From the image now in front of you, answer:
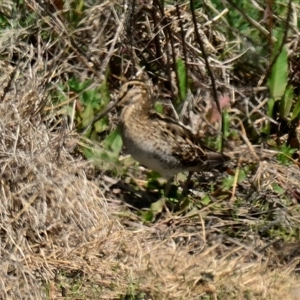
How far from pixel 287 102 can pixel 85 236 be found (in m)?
2.07

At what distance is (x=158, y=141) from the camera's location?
5863mm

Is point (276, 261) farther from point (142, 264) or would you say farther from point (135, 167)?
point (135, 167)

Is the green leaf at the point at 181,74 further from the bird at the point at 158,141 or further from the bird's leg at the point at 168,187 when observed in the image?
the bird's leg at the point at 168,187

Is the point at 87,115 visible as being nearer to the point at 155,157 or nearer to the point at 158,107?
the point at 155,157

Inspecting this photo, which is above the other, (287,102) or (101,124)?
(287,102)

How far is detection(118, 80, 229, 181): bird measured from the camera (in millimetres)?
5809

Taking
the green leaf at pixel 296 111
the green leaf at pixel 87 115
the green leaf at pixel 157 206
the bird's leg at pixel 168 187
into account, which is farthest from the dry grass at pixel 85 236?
the green leaf at pixel 296 111

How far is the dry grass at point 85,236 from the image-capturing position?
4.55 metres

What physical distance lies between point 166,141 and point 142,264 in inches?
49.7

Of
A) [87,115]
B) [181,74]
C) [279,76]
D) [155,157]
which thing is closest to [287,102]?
[279,76]

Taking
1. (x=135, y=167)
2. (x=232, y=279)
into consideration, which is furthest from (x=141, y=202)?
(x=232, y=279)

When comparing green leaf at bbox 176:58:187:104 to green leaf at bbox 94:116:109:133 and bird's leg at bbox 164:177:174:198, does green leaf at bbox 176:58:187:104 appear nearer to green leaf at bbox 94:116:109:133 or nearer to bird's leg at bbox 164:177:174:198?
green leaf at bbox 94:116:109:133

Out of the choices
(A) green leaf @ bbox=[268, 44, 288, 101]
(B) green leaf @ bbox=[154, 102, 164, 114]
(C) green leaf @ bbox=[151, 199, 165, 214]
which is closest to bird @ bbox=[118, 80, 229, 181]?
(C) green leaf @ bbox=[151, 199, 165, 214]

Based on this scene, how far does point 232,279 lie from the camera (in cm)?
465
